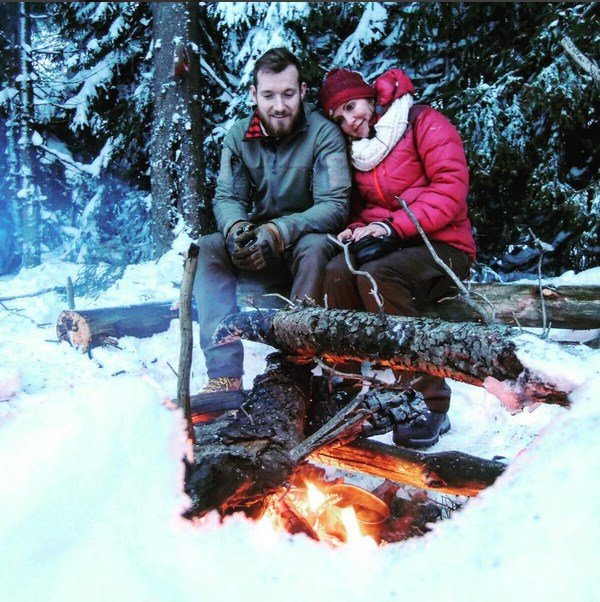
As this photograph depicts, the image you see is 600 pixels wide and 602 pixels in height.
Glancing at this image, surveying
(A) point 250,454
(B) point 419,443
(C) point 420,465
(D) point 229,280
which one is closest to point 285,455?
(A) point 250,454

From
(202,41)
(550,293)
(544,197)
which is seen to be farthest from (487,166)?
(202,41)

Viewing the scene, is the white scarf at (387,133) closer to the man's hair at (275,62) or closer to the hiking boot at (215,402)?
the man's hair at (275,62)

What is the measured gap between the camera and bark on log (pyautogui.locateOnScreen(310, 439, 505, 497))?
7.61ft

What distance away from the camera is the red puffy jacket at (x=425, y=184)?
3.29 m

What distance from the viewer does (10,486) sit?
4.38 ft

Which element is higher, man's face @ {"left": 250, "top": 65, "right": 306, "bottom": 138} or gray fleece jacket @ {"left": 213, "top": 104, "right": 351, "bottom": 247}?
man's face @ {"left": 250, "top": 65, "right": 306, "bottom": 138}

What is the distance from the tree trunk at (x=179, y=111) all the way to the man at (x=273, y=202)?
188 centimetres

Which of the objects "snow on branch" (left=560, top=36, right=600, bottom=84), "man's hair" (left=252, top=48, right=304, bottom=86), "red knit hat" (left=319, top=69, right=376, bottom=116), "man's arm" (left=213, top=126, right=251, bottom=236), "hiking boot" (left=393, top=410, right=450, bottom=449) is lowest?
"hiking boot" (left=393, top=410, right=450, bottom=449)

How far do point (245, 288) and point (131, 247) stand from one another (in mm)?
4559

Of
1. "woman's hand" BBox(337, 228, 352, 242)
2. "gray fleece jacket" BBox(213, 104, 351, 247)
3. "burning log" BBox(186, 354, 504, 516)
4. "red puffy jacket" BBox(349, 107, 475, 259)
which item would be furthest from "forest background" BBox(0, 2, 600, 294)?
"burning log" BBox(186, 354, 504, 516)

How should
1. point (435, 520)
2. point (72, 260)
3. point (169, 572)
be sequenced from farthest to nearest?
point (72, 260)
point (435, 520)
point (169, 572)

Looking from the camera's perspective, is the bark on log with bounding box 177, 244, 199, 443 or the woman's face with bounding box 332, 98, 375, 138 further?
the woman's face with bounding box 332, 98, 375, 138

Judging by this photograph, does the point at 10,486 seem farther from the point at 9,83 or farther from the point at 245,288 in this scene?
the point at 9,83

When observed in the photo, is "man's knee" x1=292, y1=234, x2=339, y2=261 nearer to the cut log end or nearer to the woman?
the woman
